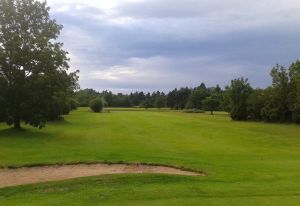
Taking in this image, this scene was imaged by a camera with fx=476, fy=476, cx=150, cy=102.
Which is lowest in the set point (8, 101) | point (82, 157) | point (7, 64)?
point (82, 157)

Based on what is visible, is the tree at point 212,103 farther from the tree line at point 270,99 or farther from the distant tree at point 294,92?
the distant tree at point 294,92

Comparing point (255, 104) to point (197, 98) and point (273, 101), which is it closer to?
point (273, 101)

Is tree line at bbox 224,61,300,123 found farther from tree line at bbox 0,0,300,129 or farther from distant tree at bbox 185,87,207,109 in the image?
distant tree at bbox 185,87,207,109

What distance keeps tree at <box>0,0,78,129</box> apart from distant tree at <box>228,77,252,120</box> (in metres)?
57.1

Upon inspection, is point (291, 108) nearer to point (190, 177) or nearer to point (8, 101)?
point (8, 101)

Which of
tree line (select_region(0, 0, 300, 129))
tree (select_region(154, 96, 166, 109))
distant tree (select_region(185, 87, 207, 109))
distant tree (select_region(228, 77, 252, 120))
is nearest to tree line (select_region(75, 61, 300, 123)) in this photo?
distant tree (select_region(228, 77, 252, 120))

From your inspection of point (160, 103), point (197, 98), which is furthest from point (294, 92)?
point (160, 103)

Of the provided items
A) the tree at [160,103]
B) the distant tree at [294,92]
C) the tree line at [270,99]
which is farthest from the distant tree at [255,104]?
the tree at [160,103]

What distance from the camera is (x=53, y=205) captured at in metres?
12.2

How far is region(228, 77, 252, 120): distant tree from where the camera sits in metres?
95.5

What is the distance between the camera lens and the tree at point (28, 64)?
42031 mm

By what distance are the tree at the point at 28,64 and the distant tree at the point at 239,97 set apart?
5712cm

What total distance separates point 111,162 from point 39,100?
21735mm

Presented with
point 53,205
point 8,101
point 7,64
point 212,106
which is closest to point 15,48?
point 7,64
